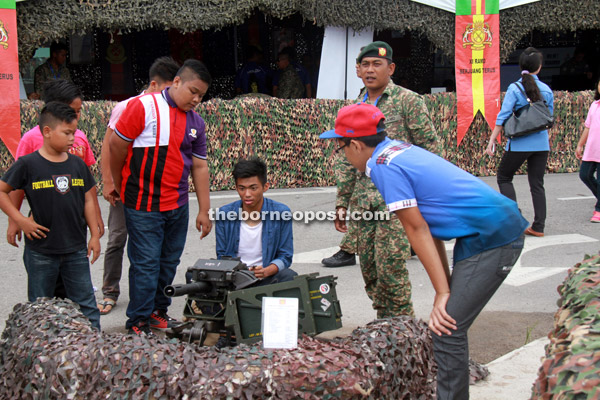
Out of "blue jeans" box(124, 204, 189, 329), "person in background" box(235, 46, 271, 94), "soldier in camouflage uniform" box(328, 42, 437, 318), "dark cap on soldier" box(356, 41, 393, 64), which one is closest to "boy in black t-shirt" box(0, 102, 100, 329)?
"blue jeans" box(124, 204, 189, 329)

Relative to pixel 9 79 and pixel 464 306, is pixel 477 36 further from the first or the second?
pixel 464 306

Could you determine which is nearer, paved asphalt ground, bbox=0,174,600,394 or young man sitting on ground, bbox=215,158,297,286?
young man sitting on ground, bbox=215,158,297,286

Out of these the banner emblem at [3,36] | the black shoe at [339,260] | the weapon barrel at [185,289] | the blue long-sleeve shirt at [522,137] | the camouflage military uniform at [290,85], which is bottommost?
the black shoe at [339,260]

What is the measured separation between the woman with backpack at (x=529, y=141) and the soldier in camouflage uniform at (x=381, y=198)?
3.11m

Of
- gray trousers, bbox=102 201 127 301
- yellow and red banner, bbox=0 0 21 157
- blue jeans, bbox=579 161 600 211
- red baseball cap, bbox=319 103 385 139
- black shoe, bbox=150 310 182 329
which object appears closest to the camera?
red baseball cap, bbox=319 103 385 139

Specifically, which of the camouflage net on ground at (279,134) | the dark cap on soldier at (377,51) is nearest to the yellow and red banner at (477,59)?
the camouflage net on ground at (279,134)

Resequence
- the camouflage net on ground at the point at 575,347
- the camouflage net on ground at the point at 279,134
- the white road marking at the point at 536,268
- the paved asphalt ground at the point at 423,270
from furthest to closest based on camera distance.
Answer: the camouflage net on ground at the point at 279,134 < the white road marking at the point at 536,268 < the paved asphalt ground at the point at 423,270 < the camouflage net on ground at the point at 575,347

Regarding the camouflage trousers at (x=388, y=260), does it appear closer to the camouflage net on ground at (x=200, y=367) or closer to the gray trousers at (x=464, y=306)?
the camouflage net on ground at (x=200, y=367)

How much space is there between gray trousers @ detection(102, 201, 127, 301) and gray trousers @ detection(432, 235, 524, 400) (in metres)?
2.89

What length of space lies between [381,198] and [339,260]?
88.7 inches

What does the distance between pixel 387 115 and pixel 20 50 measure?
7.27 m

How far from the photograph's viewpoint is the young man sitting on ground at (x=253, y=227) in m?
4.17

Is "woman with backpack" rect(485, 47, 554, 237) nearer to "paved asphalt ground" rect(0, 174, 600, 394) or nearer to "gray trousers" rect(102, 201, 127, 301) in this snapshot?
"paved asphalt ground" rect(0, 174, 600, 394)

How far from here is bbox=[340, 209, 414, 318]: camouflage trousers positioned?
12.9 ft
